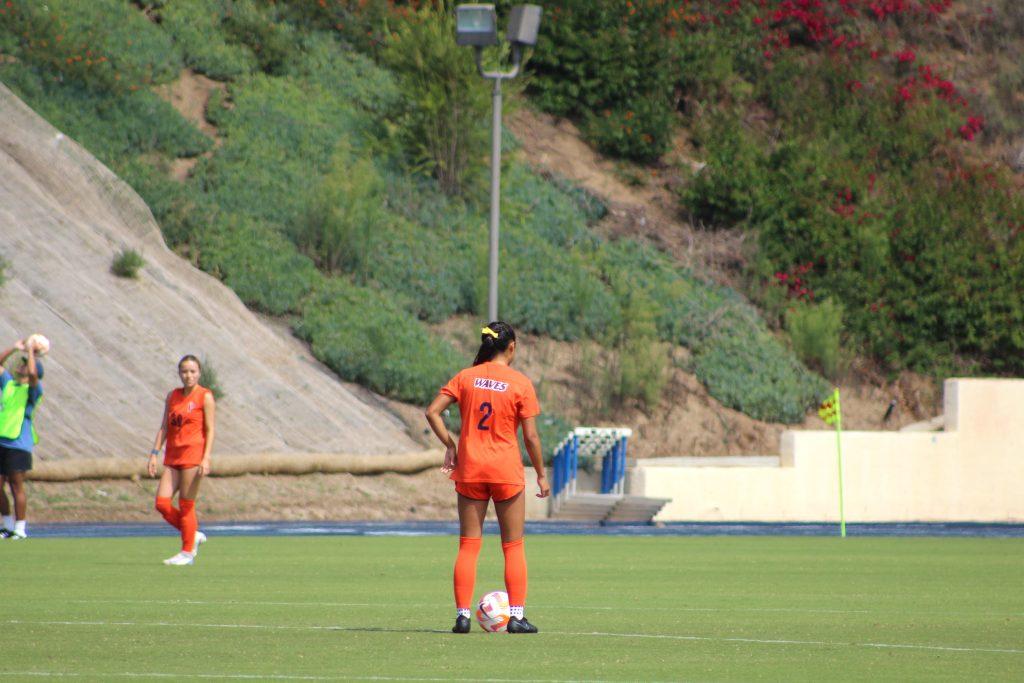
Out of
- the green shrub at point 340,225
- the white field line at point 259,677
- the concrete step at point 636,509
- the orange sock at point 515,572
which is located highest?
the green shrub at point 340,225

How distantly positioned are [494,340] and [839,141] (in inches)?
1508

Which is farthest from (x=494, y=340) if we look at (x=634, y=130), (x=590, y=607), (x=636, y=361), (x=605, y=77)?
(x=605, y=77)

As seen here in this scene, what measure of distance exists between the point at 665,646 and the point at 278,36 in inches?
1436

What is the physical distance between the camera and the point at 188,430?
17.3m

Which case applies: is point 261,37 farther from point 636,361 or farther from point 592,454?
point 592,454

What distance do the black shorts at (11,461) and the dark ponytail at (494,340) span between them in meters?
10.9

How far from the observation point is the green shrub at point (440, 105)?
138 feet

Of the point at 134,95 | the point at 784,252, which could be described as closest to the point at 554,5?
the point at 784,252

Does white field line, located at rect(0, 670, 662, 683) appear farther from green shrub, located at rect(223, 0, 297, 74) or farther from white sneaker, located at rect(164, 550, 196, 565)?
green shrub, located at rect(223, 0, 297, 74)

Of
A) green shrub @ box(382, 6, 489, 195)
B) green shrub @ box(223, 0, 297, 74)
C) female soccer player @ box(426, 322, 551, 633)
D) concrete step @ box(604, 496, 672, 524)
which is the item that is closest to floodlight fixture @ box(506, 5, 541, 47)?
concrete step @ box(604, 496, 672, 524)

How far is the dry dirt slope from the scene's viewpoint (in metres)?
29.9

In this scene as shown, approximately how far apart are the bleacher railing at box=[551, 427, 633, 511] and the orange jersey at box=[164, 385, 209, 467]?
595 inches

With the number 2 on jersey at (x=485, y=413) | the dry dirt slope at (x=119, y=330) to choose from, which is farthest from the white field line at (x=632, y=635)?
the dry dirt slope at (x=119, y=330)

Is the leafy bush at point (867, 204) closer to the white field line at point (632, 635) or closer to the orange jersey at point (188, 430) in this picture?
the orange jersey at point (188, 430)
